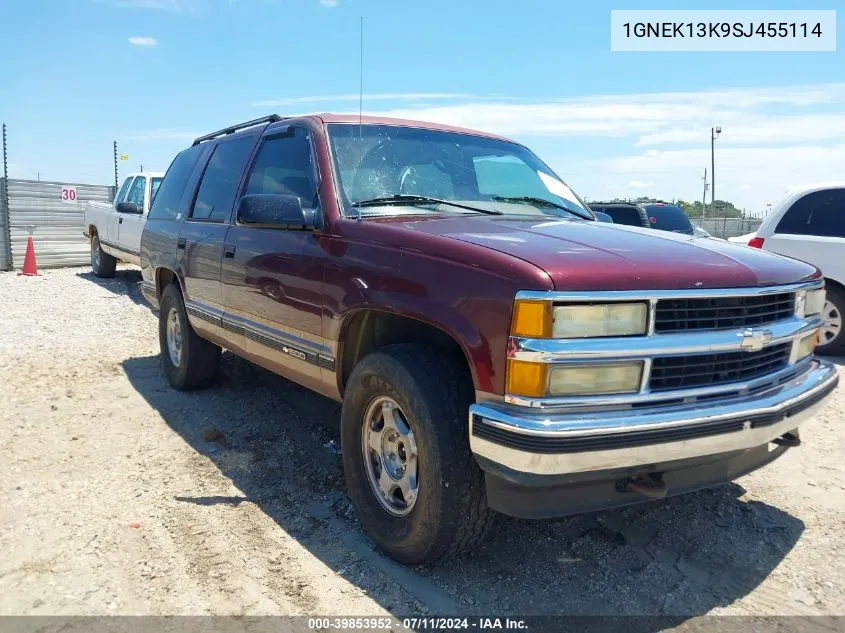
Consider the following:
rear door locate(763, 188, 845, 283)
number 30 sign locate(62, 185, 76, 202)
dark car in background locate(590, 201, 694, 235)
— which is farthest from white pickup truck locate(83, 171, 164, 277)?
rear door locate(763, 188, 845, 283)

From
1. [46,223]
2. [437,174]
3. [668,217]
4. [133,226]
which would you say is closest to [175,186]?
[437,174]

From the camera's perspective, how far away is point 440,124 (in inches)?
175

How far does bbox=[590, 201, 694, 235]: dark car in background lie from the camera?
13.2 meters

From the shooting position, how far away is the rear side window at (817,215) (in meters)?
7.70

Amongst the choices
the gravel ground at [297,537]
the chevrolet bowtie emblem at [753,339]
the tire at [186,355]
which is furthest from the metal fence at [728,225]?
the chevrolet bowtie emblem at [753,339]

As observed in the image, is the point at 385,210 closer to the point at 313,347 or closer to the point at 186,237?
the point at 313,347

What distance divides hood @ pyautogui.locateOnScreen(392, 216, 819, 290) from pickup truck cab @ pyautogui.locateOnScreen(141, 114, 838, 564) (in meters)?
0.01

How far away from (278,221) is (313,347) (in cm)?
68

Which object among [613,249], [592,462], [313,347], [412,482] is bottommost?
[412,482]

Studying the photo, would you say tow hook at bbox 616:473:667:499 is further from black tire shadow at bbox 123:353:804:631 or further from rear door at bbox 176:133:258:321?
rear door at bbox 176:133:258:321

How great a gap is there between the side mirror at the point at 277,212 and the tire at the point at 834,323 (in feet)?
20.8

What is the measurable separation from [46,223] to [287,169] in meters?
13.4

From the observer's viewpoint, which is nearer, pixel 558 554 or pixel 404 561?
pixel 404 561

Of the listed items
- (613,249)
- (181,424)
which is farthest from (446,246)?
(181,424)
